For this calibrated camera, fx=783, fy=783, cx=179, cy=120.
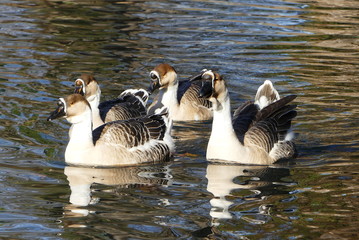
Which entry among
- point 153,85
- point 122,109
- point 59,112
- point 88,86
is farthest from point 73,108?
point 153,85

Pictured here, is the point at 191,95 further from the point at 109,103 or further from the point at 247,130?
the point at 247,130

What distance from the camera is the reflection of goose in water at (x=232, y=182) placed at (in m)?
10.2

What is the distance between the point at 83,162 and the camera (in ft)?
39.9

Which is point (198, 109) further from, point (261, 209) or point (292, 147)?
point (261, 209)

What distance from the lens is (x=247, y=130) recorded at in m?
13.0

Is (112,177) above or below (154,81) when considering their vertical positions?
below

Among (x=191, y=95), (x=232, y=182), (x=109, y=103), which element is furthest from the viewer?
(x=191, y=95)

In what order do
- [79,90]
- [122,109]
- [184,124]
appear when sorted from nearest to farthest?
[79,90]
[122,109]
[184,124]

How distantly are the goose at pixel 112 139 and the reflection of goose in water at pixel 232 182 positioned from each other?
41.8 inches

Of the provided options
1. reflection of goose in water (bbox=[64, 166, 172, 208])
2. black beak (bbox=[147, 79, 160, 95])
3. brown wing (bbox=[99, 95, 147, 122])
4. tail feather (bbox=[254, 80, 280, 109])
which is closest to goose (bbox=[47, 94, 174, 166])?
reflection of goose in water (bbox=[64, 166, 172, 208])

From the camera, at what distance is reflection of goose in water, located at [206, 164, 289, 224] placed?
33.4ft

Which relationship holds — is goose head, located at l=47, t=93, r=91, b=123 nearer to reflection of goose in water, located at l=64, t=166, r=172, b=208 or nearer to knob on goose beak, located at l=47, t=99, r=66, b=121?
knob on goose beak, located at l=47, t=99, r=66, b=121

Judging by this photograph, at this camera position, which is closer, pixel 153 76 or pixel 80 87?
pixel 80 87

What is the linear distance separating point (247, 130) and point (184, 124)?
9.43 ft
